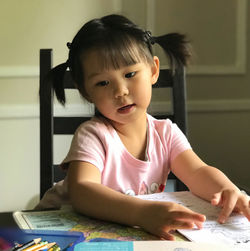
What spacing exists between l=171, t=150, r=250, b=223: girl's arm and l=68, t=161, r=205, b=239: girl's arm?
3.8 inches

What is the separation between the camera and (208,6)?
1.86 metres

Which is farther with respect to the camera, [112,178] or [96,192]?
[112,178]

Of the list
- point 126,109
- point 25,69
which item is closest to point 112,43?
point 126,109

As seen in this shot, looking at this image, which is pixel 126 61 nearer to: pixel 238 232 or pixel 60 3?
pixel 238 232

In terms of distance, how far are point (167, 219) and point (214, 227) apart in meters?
0.09

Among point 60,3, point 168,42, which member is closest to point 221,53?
point 60,3

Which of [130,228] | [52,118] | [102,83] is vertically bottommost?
[130,228]

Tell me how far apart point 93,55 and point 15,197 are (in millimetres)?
1029

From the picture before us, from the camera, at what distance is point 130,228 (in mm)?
694

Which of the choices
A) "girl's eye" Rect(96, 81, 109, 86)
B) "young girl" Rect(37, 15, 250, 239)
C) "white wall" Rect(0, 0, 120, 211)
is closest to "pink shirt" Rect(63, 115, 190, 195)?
"young girl" Rect(37, 15, 250, 239)

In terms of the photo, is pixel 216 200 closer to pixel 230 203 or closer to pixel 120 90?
pixel 230 203

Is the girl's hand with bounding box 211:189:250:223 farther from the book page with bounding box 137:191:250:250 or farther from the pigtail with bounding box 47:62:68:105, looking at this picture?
the pigtail with bounding box 47:62:68:105

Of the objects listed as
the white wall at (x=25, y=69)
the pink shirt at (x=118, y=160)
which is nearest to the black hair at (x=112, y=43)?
the pink shirt at (x=118, y=160)

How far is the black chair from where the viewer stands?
110cm
